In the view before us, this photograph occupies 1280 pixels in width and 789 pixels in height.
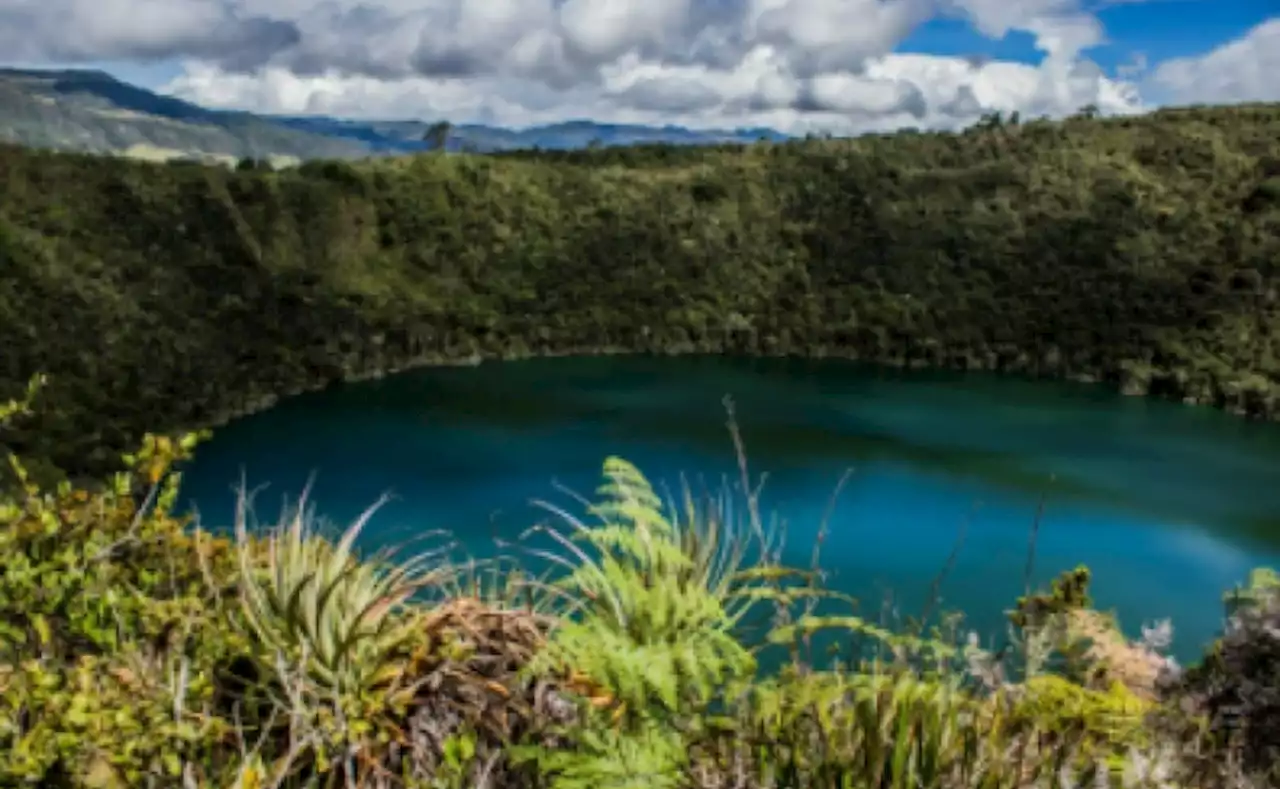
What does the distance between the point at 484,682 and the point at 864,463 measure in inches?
1395

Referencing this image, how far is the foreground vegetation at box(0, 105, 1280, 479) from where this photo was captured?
46.1 metres

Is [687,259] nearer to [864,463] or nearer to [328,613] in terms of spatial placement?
[864,463]

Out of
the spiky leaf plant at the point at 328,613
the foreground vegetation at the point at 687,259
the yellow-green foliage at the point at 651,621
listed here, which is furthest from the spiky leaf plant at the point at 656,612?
the foreground vegetation at the point at 687,259

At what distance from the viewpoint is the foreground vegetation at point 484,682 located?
261 centimetres

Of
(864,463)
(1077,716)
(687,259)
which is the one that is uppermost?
(1077,716)

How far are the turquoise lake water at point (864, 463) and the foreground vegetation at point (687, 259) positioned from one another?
313 centimetres

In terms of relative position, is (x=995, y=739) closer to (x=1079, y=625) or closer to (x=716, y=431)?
(x=1079, y=625)

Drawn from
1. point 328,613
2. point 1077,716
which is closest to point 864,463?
point 1077,716

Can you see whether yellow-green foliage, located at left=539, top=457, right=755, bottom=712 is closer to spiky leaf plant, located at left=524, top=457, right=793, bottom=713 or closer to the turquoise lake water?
spiky leaf plant, located at left=524, top=457, right=793, bottom=713

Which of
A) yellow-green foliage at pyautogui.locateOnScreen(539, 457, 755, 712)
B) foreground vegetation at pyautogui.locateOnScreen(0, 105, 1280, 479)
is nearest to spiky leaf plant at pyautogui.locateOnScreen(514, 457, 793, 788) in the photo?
yellow-green foliage at pyautogui.locateOnScreen(539, 457, 755, 712)

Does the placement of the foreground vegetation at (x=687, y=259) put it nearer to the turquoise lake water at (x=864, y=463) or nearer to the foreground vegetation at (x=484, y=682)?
the turquoise lake water at (x=864, y=463)

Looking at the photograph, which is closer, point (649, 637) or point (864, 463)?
point (649, 637)

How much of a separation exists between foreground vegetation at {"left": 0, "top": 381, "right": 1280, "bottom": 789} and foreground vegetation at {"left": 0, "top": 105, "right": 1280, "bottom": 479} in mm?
39912

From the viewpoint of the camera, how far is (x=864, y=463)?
124ft
